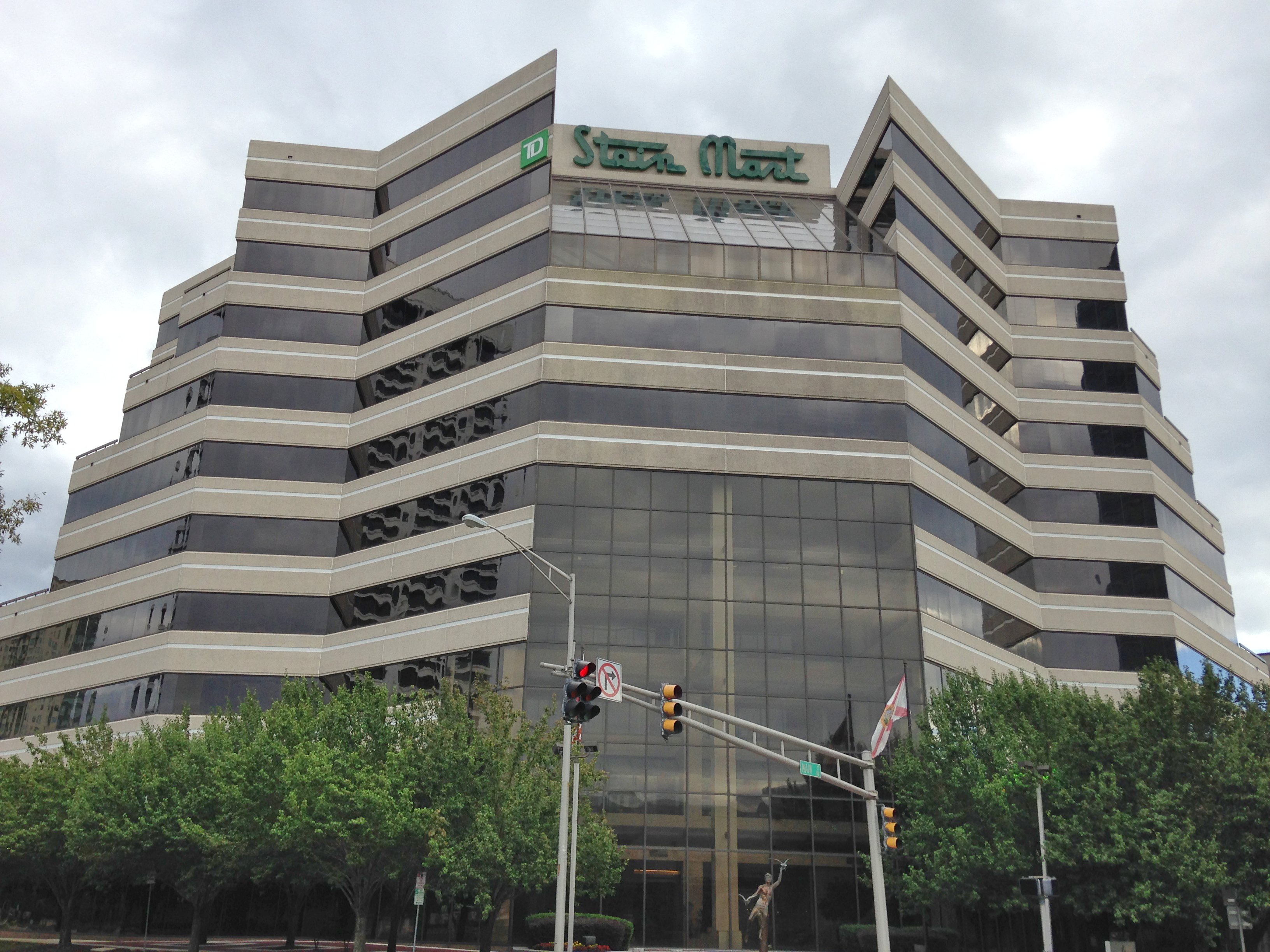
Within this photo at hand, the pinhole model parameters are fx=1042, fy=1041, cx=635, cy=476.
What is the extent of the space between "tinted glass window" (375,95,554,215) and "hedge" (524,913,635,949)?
34.8 metres

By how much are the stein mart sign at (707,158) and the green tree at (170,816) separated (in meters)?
31.8

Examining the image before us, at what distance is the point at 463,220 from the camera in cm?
5075

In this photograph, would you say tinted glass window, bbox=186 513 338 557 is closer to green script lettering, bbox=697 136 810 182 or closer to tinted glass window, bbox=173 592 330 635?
tinted glass window, bbox=173 592 330 635

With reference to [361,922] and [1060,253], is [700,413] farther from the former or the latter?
[1060,253]

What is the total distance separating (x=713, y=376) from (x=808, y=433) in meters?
4.70

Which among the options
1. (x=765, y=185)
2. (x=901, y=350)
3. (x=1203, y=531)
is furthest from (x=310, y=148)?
(x=1203, y=531)

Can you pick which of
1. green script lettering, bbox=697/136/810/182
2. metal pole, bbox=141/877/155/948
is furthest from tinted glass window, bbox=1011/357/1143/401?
metal pole, bbox=141/877/155/948

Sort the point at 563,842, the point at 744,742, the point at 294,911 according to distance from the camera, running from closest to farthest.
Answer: the point at 744,742, the point at 563,842, the point at 294,911

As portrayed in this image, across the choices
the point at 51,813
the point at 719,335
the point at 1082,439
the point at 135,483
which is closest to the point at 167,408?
the point at 135,483

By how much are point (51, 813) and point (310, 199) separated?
32.2m

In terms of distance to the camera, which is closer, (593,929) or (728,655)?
(593,929)

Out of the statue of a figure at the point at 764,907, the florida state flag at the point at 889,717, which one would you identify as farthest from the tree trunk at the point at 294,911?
the florida state flag at the point at 889,717

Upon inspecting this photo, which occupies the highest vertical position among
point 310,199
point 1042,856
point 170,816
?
point 310,199

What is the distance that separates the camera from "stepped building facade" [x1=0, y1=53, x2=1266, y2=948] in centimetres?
4047
